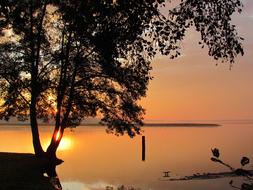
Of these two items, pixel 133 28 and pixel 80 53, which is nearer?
pixel 133 28

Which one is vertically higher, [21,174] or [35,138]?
[35,138]

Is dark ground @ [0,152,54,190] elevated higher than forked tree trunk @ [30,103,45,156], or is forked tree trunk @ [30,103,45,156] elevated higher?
forked tree trunk @ [30,103,45,156]

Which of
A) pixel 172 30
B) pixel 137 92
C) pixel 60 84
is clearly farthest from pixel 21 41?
pixel 172 30

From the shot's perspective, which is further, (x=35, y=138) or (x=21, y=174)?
(x=35, y=138)

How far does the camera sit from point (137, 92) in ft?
135

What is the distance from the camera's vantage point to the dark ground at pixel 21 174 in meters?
23.5

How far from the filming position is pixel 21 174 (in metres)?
27.1

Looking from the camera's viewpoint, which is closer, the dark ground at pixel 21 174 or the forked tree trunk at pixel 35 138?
the dark ground at pixel 21 174

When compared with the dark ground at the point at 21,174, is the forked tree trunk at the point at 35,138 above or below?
above

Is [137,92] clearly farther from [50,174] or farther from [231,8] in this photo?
[231,8]

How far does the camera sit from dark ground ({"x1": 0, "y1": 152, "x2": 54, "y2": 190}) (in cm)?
2350

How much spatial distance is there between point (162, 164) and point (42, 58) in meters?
53.7

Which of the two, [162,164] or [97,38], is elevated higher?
[97,38]

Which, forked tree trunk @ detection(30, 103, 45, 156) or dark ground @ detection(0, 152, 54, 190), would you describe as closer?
dark ground @ detection(0, 152, 54, 190)
